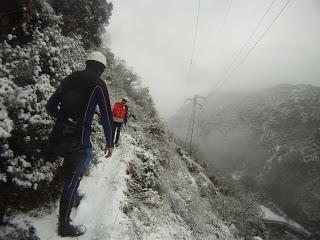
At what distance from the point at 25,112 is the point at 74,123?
1424 millimetres

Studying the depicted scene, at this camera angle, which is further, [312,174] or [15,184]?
[312,174]

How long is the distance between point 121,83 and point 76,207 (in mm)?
19276

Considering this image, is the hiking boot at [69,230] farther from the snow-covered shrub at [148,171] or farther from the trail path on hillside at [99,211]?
the snow-covered shrub at [148,171]

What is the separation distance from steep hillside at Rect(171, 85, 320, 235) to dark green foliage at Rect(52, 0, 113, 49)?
45637 mm

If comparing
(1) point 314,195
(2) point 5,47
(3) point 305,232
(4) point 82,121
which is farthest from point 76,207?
(1) point 314,195

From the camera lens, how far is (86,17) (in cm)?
1994

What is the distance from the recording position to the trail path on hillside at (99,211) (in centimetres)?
493

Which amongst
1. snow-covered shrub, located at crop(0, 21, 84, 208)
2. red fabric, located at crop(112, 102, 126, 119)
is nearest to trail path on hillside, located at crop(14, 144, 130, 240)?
snow-covered shrub, located at crop(0, 21, 84, 208)

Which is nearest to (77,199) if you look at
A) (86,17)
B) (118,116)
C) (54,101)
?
(54,101)

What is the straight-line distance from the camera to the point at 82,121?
4477 mm

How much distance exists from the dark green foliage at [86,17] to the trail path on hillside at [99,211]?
13.0 metres

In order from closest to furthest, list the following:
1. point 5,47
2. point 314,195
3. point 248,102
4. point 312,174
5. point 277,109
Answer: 1. point 5,47
2. point 314,195
3. point 312,174
4. point 277,109
5. point 248,102

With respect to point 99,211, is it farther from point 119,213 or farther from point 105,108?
point 105,108

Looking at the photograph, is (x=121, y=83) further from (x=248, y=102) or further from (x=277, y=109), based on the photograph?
(x=248, y=102)
